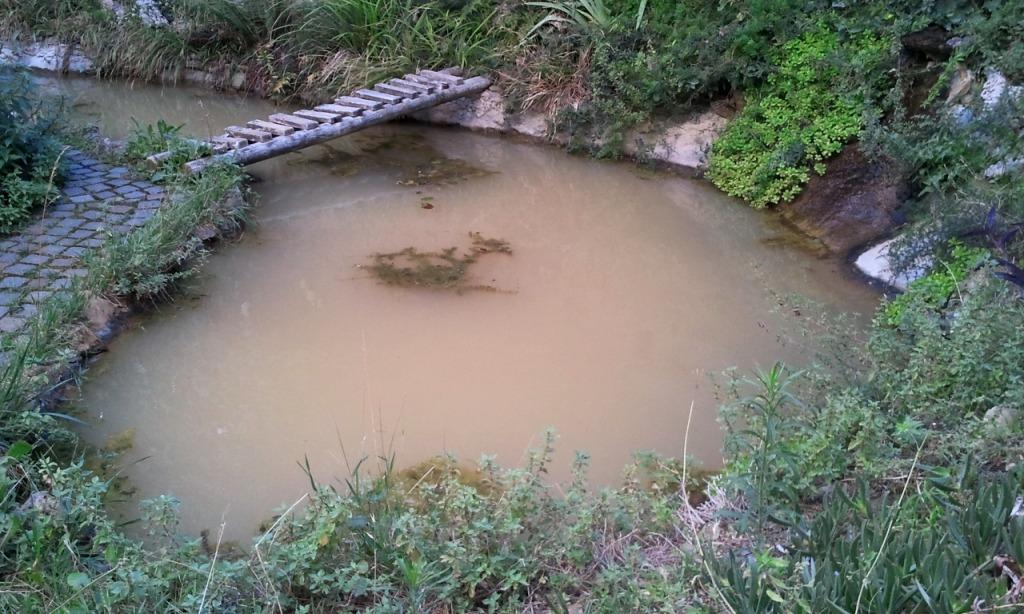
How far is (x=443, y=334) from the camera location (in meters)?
4.30

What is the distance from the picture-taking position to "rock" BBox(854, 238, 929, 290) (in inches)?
180

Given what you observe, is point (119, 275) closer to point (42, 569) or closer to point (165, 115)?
point (42, 569)

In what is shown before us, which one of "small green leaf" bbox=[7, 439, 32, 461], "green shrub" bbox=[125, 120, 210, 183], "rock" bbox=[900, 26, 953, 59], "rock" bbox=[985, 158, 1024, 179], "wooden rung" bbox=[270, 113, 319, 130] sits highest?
"rock" bbox=[900, 26, 953, 59]

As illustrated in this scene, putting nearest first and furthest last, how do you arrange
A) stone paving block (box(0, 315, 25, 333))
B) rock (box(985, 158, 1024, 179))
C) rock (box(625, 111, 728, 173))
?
stone paving block (box(0, 315, 25, 333))
rock (box(985, 158, 1024, 179))
rock (box(625, 111, 728, 173))

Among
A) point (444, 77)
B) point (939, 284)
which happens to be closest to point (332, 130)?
point (444, 77)

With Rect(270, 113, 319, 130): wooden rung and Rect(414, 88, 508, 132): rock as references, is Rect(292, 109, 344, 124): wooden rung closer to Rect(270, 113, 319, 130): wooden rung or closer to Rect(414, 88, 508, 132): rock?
Rect(270, 113, 319, 130): wooden rung

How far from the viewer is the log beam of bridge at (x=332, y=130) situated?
217 inches

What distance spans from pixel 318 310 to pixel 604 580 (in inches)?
107

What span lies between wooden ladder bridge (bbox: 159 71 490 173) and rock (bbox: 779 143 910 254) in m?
2.92

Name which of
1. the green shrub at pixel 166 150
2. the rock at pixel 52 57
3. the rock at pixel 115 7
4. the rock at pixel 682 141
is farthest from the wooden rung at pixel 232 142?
the rock at pixel 115 7

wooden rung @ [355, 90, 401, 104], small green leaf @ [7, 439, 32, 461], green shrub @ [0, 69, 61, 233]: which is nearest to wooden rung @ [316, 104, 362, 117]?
wooden rung @ [355, 90, 401, 104]

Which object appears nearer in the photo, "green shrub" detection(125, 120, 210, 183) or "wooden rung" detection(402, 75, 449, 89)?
"green shrub" detection(125, 120, 210, 183)

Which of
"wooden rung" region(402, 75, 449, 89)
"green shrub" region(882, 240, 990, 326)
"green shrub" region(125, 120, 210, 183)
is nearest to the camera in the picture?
"green shrub" region(882, 240, 990, 326)

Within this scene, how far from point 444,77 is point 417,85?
14.0 inches
